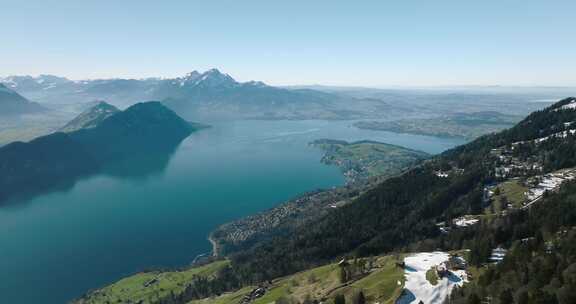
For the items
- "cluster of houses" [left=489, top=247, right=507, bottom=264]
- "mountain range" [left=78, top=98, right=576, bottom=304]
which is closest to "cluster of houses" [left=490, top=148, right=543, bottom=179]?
"mountain range" [left=78, top=98, right=576, bottom=304]

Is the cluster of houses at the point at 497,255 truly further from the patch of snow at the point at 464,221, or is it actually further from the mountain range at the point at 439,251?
the patch of snow at the point at 464,221

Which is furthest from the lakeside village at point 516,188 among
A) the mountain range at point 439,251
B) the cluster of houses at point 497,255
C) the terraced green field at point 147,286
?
the terraced green field at point 147,286

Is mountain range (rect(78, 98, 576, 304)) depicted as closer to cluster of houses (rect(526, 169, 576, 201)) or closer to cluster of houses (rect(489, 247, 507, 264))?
cluster of houses (rect(489, 247, 507, 264))

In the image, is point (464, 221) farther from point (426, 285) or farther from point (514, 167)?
point (426, 285)

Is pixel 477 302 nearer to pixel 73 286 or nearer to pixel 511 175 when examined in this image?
pixel 511 175

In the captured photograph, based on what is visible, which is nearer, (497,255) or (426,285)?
(426,285)

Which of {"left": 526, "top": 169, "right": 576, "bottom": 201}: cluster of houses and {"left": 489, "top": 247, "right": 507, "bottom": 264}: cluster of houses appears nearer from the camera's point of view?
{"left": 489, "top": 247, "right": 507, "bottom": 264}: cluster of houses

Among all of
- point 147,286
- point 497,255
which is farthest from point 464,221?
point 147,286

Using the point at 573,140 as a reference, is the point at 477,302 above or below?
below

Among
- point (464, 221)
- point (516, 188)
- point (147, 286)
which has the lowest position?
point (147, 286)

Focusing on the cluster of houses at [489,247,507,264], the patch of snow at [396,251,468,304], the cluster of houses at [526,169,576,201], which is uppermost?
the cluster of houses at [526,169,576,201]

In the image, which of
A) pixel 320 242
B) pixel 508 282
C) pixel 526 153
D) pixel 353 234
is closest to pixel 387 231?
pixel 353 234
